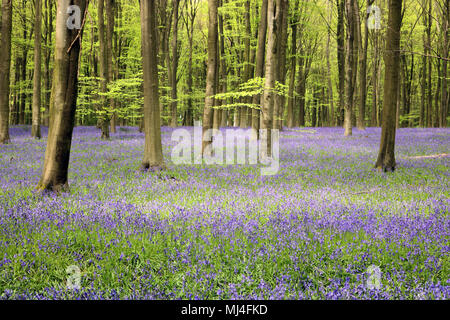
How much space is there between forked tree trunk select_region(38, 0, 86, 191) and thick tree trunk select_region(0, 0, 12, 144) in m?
13.4

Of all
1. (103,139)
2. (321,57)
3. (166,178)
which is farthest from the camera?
(321,57)

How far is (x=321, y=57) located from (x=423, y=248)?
167 ft

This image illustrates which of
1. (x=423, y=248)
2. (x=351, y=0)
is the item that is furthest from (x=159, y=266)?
(x=351, y=0)

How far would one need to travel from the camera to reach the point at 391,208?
590cm

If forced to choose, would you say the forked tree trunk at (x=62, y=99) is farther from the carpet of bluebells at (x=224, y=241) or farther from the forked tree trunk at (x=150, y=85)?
the forked tree trunk at (x=150, y=85)

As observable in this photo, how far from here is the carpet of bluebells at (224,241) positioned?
3.24 metres

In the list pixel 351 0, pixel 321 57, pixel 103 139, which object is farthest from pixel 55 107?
pixel 321 57

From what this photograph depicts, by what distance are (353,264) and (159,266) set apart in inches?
86.9
